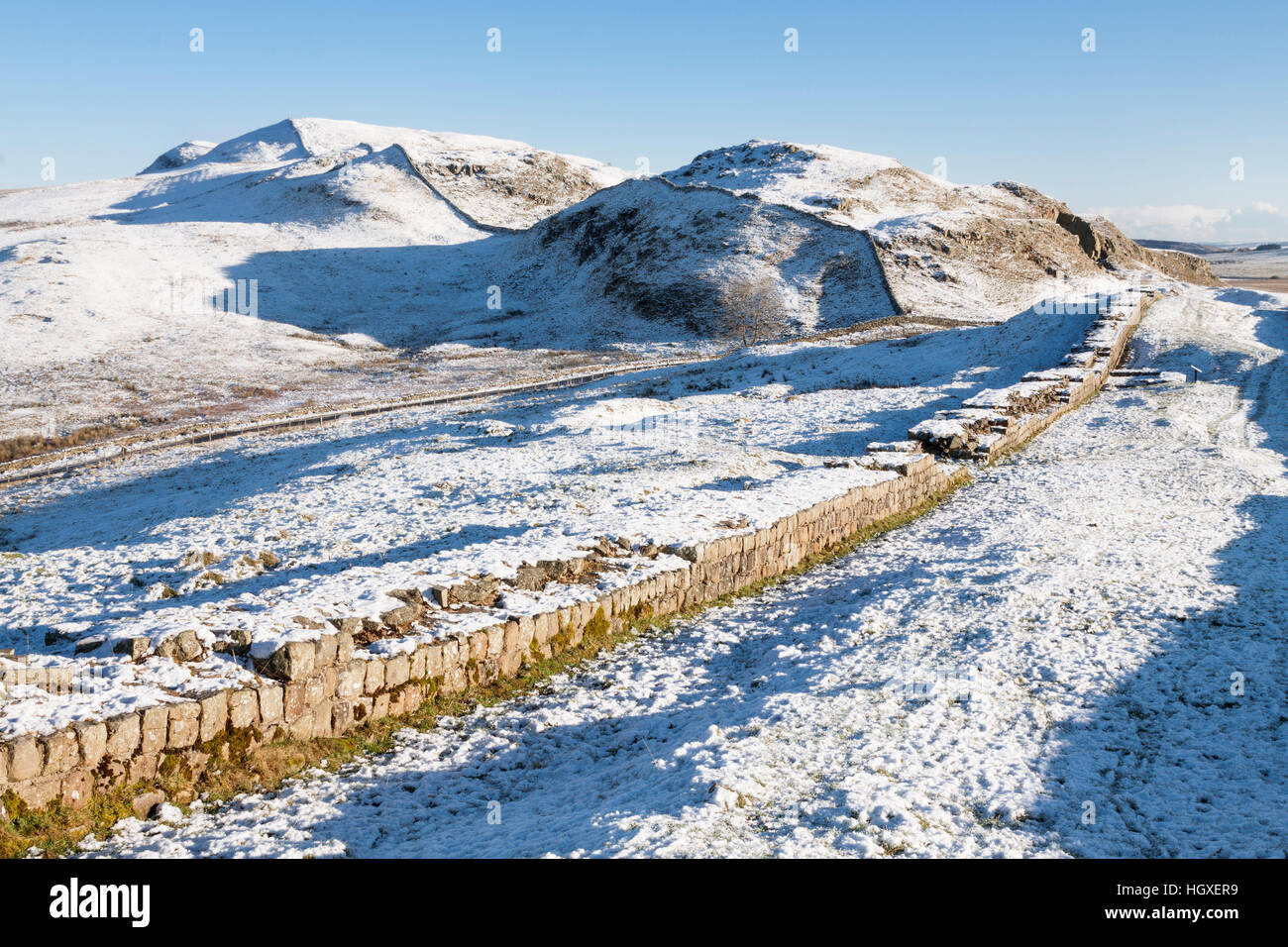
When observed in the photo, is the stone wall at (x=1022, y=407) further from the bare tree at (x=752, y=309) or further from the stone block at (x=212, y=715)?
the bare tree at (x=752, y=309)

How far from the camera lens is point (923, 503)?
1584cm

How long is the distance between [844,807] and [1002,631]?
13.8ft

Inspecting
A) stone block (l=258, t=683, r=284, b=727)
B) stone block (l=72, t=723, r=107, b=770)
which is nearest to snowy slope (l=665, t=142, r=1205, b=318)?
stone block (l=258, t=683, r=284, b=727)

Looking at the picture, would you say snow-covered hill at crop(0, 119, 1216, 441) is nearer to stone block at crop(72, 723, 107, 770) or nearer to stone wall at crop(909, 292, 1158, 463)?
stone wall at crop(909, 292, 1158, 463)

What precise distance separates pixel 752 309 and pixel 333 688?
44.0 metres

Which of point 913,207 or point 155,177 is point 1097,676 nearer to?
point 913,207

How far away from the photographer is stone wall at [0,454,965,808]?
19.2 feet

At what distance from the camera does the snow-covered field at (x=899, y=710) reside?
18.5ft

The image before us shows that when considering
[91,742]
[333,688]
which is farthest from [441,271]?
[91,742]

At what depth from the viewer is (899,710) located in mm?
7281

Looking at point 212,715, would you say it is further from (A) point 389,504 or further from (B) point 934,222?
(B) point 934,222

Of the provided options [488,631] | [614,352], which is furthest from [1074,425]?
[614,352]

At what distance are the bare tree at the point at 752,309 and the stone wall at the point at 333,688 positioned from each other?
114 feet

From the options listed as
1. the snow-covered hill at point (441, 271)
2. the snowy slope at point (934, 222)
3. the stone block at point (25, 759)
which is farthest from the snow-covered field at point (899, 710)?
the snowy slope at point (934, 222)
